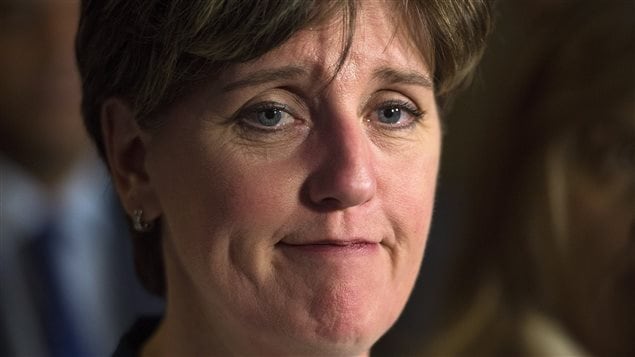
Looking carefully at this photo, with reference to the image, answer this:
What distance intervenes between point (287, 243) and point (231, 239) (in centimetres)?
5

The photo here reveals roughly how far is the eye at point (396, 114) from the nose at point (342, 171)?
0.16 ft

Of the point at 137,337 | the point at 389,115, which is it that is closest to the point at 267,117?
the point at 389,115

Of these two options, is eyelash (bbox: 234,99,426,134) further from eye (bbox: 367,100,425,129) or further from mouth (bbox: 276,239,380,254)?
mouth (bbox: 276,239,380,254)

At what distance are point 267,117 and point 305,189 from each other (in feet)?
0.26

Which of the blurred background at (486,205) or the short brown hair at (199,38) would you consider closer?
the short brown hair at (199,38)

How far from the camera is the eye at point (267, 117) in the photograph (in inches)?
37.0

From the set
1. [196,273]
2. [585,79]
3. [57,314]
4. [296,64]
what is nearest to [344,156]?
[296,64]

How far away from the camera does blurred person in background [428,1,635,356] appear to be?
1.66 meters

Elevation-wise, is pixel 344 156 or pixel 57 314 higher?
pixel 344 156

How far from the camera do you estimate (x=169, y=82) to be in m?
0.95

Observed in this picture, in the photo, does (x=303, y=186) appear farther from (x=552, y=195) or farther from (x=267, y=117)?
(x=552, y=195)

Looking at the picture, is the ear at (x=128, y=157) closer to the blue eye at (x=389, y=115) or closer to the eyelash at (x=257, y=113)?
the eyelash at (x=257, y=113)

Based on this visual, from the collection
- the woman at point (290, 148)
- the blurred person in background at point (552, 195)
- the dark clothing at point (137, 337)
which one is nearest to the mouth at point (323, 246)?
the woman at point (290, 148)

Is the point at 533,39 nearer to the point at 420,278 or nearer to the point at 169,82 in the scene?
the point at 420,278
